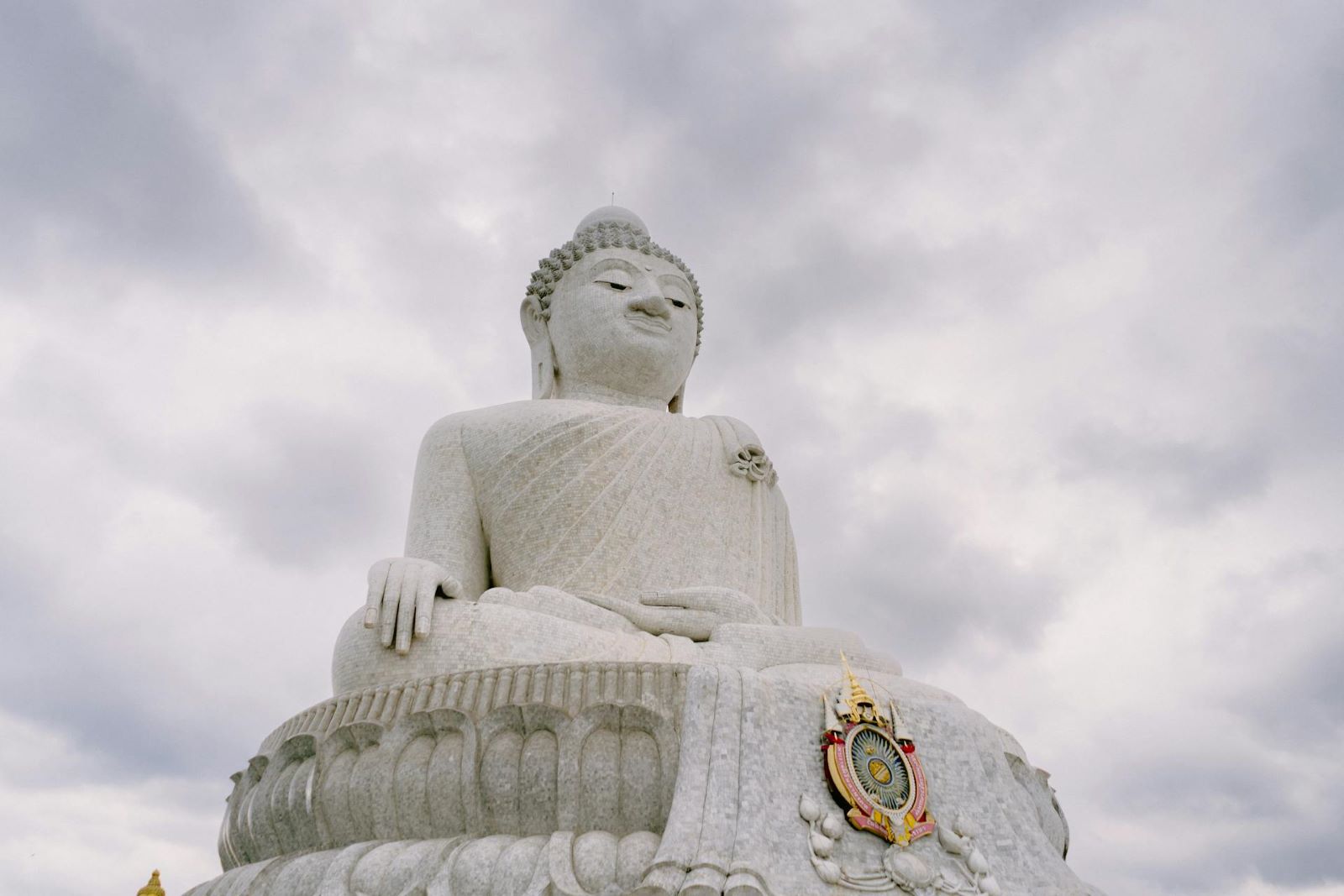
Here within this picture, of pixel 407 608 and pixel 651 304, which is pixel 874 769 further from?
pixel 651 304

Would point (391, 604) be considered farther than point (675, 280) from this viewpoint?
No

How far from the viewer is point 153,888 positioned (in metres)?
8.58

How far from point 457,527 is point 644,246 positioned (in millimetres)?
2563

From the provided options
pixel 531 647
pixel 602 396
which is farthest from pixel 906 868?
pixel 602 396

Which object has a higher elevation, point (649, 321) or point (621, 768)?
point (649, 321)

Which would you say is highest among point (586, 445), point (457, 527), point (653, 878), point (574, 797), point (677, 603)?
point (586, 445)

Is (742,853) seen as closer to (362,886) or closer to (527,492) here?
(362,886)

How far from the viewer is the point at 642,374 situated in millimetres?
7824

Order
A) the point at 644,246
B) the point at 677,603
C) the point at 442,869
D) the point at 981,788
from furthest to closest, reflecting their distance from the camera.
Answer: the point at 644,246 < the point at 677,603 < the point at 981,788 < the point at 442,869

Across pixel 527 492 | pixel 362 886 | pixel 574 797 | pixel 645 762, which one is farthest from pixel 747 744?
pixel 527 492

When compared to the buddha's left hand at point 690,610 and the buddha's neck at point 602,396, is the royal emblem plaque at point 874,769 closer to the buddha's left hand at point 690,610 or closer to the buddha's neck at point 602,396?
the buddha's left hand at point 690,610

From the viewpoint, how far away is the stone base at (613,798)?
3836 mm

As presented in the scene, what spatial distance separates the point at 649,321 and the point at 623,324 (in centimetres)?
19

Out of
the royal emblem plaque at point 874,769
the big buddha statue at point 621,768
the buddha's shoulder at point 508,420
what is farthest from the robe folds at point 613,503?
the royal emblem plaque at point 874,769
